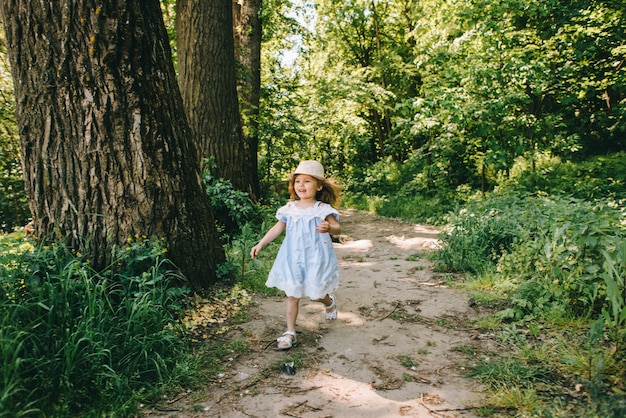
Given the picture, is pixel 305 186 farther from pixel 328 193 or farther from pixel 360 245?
pixel 360 245

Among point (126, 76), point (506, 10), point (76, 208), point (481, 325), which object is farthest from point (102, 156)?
point (506, 10)

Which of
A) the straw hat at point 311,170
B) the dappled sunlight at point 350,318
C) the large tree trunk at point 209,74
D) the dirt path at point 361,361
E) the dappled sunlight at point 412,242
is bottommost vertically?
the dappled sunlight at point 412,242

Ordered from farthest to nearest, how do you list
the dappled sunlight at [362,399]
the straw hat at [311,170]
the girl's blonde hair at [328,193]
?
the girl's blonde hair at [328,193] → the straw hat at [311,170] → the dappled sunlight at [362,399]

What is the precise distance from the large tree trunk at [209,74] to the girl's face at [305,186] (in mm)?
3606

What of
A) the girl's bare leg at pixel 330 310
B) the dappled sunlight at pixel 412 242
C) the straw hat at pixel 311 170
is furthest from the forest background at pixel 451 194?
the straw hat at pixel 311 170

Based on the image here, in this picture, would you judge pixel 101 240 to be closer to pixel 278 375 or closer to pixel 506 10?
pixel 278 375

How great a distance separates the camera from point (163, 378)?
2.69 meters

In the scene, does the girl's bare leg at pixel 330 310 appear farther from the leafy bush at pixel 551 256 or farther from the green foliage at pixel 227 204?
the green foliage at pixel 227 204

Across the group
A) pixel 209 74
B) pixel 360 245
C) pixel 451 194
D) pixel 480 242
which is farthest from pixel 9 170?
pixel 451 194

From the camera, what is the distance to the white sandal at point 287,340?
10.8ft

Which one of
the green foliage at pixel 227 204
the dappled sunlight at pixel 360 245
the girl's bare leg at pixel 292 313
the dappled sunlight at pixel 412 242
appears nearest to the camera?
the girl's bare leg at pixel 292 313

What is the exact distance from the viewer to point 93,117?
318 cm

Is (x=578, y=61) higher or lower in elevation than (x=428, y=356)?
higher

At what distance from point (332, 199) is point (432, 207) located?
25.3ft
